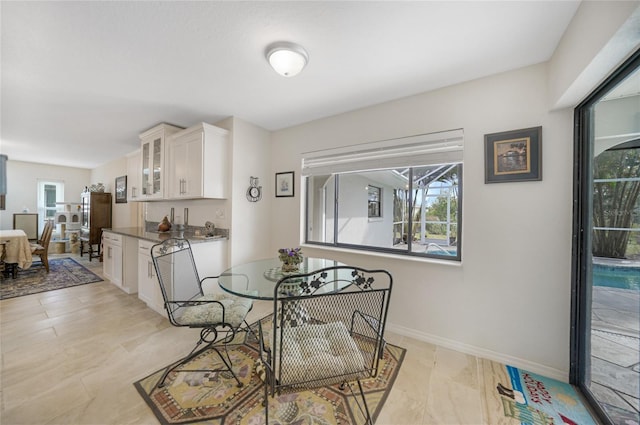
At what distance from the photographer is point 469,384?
5.58ft

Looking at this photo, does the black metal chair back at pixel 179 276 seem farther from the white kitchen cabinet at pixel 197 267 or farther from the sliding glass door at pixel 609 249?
the sliding glass door at pixel 609 249

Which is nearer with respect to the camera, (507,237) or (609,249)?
(609,249)

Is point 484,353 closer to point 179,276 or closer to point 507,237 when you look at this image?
point 507,237

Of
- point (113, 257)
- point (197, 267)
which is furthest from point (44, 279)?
point (197, 267)

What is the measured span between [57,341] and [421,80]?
162 inches

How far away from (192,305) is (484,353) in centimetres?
248

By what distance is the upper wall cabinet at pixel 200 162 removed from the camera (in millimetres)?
2859

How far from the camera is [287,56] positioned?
1.68 meters

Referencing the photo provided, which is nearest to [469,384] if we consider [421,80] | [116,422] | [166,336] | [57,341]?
[116,422]

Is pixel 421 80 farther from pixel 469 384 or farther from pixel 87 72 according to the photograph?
pixel 87 72

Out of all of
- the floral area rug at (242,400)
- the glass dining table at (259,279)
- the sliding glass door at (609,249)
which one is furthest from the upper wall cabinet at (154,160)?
the sliding glass door at (609,249)

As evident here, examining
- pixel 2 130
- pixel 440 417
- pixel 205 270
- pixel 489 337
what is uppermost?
pixel 2 130

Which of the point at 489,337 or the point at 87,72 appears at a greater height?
the point at 87,72

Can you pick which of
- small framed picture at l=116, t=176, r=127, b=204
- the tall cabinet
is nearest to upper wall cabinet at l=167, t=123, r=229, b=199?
small framed picture at l=116, t=176, r=127, b=204
